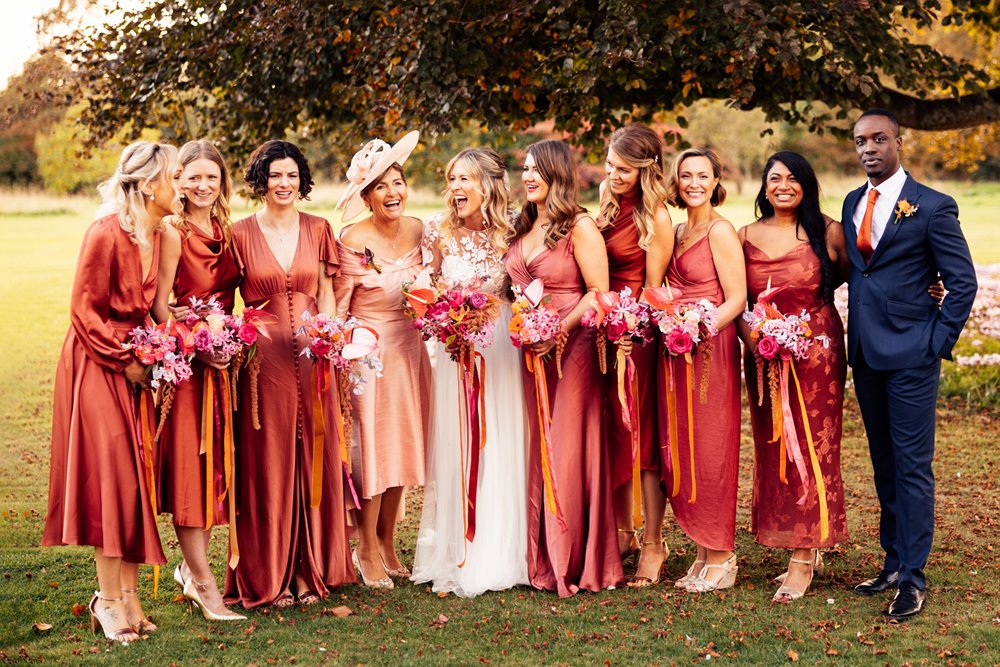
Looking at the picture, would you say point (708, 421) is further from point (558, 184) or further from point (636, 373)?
point (558, 184)

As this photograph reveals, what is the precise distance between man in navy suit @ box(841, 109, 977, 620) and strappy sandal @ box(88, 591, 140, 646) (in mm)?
3853

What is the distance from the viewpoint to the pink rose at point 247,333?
17.5 ft

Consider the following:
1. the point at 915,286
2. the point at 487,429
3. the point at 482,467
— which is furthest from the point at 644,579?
the point at 915,286

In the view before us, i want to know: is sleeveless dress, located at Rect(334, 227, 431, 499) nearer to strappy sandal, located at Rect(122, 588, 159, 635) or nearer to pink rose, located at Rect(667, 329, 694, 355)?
strappy sandal, located at Rect(122, 588, 159, 635)

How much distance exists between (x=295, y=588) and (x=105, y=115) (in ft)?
17.6

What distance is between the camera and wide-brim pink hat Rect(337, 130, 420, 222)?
6.08 metres

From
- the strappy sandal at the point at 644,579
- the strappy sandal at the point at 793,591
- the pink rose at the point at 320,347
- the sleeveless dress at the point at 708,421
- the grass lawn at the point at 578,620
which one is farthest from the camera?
the strappy sandal at the point at 644,579

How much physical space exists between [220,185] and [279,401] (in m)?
1.20

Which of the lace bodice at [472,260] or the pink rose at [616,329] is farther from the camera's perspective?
the lace bodice at [472,260]

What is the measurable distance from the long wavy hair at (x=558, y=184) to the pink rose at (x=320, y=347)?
1346 millimetres

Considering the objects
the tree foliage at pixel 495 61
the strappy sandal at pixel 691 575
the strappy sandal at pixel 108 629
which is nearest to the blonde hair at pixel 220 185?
the strappy sandal at pixel 108 629

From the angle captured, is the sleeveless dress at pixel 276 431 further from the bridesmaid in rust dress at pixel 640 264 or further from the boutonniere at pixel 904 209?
the boutonniere at pixel 904 209

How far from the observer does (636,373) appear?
6.13m

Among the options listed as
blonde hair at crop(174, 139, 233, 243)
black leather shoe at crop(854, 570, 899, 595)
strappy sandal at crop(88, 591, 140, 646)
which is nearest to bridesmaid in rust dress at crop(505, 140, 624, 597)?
black leather shoe at crop(854, 570, 899, 595)
